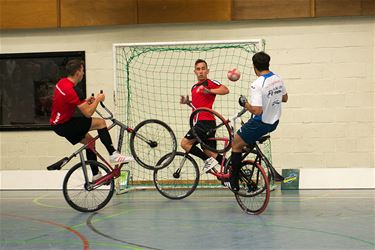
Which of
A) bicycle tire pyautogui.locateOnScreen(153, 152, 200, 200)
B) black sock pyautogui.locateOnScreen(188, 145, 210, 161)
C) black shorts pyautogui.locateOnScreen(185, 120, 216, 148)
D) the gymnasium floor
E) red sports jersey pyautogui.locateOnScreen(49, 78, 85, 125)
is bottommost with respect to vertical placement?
the gymnasium floor

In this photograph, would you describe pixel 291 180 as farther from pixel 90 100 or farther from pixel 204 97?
pixel 90 100

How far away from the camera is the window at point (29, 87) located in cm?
1141

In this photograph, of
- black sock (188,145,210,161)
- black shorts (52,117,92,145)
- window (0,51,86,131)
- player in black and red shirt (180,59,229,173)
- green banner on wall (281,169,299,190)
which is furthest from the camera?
window (0,51,86,131)

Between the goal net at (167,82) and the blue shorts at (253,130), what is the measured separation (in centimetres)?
348

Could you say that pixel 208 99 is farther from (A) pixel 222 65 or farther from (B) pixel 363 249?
(B) pixel 363 249

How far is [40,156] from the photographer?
11461 mm

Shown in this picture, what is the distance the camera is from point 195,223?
281 inches

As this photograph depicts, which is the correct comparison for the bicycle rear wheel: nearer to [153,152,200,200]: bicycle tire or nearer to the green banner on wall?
[153,152,200,200]: bicycle tire

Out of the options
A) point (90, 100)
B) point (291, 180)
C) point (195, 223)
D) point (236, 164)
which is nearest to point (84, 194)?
point (90, 100)

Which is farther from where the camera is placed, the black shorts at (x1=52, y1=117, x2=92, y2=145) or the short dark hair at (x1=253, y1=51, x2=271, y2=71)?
the black shorts at (x1=52, y1=117, x2=92, y2=145)

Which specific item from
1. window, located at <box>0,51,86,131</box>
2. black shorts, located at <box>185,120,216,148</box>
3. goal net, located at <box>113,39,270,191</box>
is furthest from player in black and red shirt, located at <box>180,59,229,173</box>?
window, located at <box>0,51,86,131</box>

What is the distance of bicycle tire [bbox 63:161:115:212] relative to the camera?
812cm

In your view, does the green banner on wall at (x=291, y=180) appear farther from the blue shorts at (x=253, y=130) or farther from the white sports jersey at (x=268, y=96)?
the white sports jersey at (x=268, y=96)

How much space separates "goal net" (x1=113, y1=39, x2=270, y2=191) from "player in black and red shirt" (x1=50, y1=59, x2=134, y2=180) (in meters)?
2.78
